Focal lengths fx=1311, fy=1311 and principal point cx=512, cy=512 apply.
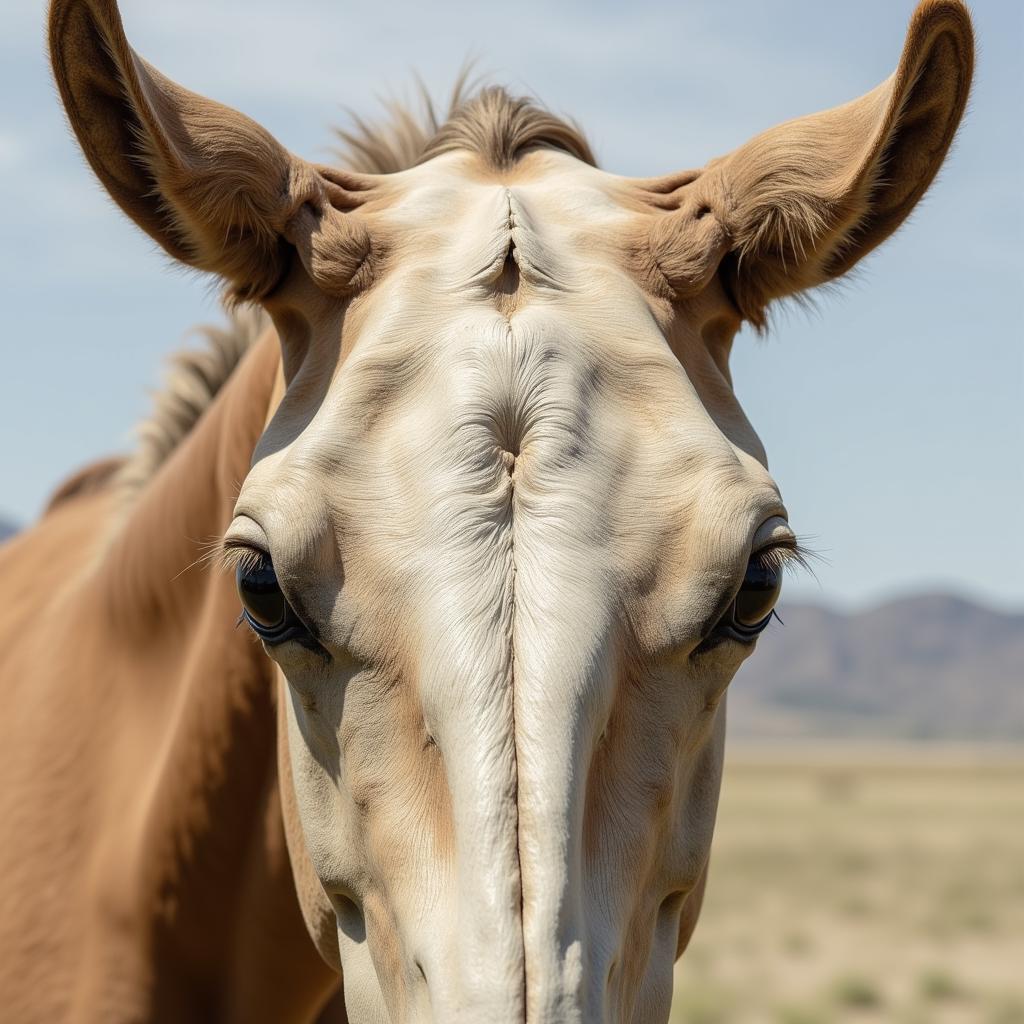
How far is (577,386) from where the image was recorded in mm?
2174

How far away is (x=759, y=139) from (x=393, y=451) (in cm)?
106

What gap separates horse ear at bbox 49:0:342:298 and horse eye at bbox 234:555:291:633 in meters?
0.70

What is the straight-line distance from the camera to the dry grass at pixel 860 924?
14312mm

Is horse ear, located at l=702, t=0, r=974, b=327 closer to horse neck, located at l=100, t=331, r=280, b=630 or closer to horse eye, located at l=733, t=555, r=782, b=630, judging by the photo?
horse eye, located at l=733, t=555, r=782, b=630

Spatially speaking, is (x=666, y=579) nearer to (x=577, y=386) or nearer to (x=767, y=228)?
(x=577, y=386)

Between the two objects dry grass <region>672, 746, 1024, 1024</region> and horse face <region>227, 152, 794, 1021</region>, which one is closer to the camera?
horse face <region>227, 152, 794, 1021</region>

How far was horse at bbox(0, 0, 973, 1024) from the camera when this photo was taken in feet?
6.37

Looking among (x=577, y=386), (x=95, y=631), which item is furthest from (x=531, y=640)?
(x=95, y=631)

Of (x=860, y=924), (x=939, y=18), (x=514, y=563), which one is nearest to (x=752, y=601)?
(x=514, y=563)

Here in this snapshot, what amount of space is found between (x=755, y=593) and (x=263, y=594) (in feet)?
2.77

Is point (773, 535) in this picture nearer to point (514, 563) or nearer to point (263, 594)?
point (514, 563)

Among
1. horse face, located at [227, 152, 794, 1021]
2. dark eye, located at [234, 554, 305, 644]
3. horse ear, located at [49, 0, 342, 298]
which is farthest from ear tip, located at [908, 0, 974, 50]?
dark eye, located at [234, 554, 305, 644]

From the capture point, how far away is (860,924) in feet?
65.5

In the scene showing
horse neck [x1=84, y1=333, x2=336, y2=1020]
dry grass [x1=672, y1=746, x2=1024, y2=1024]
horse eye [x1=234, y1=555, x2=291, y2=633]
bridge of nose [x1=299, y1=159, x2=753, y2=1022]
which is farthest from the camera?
dry grass [x1=672, y1=746, x2=1024, y2=1024]
